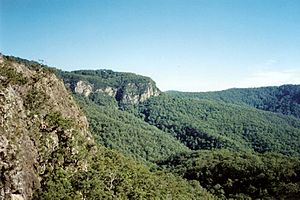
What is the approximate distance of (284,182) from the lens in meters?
94.9

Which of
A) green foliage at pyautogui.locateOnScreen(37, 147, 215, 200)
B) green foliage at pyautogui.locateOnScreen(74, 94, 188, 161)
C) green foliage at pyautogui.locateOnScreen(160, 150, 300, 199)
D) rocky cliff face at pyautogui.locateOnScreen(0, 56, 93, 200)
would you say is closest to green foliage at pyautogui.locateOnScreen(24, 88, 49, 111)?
rocky cliff face at pyautogui.locateOnScreen(0, 56, 93, 200)

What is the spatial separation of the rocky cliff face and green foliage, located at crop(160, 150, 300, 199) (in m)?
43.5

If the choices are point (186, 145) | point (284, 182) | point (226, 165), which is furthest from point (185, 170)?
point (186, 145)

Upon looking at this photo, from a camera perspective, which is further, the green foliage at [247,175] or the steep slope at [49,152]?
the green foliage at [247,175]

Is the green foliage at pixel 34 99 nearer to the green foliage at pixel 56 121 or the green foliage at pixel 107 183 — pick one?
the green foliage at pixel 56 121

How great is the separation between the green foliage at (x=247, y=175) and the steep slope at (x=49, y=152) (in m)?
28.5

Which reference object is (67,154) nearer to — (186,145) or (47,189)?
(47,189)

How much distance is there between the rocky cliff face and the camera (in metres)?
50.0

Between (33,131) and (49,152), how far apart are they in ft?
12.3

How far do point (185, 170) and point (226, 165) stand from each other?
43.4 ft

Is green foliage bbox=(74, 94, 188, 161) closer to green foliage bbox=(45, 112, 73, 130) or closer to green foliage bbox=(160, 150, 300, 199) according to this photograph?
green foliage bbox=(160, 150, 300, 199)

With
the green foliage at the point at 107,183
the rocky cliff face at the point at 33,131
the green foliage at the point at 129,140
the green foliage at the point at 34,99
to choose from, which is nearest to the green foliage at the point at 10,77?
the rocky cliff face at the point at 33,131

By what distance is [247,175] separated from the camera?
101750mm

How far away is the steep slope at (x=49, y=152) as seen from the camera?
167 feet
